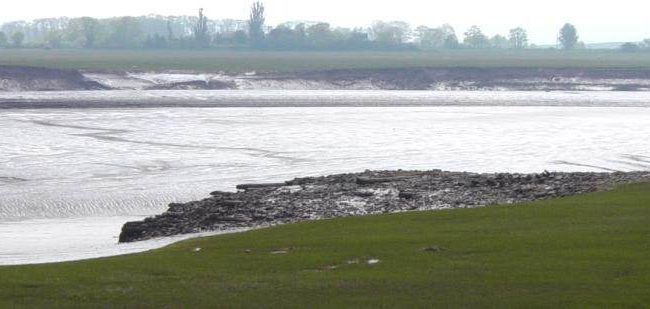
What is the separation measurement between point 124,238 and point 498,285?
35.1 ft

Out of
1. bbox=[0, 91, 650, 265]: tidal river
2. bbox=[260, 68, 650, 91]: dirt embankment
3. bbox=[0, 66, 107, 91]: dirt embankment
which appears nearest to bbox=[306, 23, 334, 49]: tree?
bbox=[260, 68, 650, 91]: dirt embankment

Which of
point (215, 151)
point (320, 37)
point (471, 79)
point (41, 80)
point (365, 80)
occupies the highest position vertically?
point (320, 37)

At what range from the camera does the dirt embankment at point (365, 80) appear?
90562 mm

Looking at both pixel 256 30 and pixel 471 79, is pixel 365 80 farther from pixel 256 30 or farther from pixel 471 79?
pixel 256 30

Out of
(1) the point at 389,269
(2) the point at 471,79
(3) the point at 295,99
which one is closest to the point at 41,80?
(3) the point at 295,99

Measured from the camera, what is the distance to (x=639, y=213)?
67.8ft

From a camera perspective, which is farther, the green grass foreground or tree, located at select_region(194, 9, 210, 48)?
tree, located at select_region(194, 9, 210, 48)

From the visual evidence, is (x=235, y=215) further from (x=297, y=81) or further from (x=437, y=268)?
(x=297, y=81)

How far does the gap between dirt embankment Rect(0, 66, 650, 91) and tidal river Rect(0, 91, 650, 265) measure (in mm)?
23777

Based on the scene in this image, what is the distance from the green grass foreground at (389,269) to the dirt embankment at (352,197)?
12.0 ft

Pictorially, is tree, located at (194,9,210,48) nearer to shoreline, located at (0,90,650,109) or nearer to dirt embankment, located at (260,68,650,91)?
dirt embankment, located at (260,68,650,91)

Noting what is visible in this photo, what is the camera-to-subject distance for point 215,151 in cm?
4331

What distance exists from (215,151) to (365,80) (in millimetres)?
58984

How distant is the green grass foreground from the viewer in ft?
47.2
